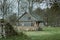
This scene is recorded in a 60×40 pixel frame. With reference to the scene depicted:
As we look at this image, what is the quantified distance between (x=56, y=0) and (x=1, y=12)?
17.3m

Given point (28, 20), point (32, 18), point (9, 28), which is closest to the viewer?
point (9, 28)

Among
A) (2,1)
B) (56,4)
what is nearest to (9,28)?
(56,4)

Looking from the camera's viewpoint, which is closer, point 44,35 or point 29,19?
point 44,35

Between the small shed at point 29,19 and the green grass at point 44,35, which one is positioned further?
the small shed at point 29,19

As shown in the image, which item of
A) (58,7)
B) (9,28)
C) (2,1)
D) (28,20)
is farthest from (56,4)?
(28,20)

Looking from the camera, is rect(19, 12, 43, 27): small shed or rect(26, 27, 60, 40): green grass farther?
rect(19, 12, 43, 27): small shed

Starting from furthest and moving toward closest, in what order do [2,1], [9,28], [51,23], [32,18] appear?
[51,23], [32,18], [2,1], [9,28]

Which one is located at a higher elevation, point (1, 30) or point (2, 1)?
point (2, 1)

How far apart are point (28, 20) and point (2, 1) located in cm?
1282

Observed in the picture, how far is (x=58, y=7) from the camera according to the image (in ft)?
55.7

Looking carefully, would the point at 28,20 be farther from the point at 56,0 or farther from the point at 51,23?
the point at 56,0

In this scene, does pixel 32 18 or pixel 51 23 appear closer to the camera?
pixel 32 18

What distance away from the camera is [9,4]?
32.0m

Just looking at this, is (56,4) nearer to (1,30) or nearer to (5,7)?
(1,30)
